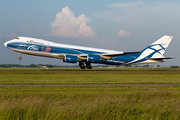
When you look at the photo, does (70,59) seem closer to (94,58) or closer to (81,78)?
(94,58)

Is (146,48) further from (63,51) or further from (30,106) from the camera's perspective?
(30,106)

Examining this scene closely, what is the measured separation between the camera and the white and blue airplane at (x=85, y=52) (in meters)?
47.4

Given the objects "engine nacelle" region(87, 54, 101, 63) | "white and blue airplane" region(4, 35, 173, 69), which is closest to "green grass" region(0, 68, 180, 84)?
"white and blue airplane" region(4, 35, 173, 69)

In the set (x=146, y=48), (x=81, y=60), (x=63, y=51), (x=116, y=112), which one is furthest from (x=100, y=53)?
→ (x=116, y=112)

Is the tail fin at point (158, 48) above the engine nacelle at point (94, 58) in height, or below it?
above

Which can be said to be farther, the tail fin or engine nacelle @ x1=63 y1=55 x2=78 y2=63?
the tail fin

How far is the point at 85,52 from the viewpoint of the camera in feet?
171

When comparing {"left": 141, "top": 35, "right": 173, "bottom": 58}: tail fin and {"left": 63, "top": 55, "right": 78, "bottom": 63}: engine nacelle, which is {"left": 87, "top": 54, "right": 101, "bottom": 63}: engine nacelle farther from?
{"left": 141, "top": 35, "right": 173, "bottom": 58}: tail fin

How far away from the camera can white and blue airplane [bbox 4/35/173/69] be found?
47.4 metres

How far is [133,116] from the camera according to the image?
29.2 feet


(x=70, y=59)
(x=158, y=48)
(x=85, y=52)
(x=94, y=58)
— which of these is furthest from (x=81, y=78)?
(x=158, y=48)

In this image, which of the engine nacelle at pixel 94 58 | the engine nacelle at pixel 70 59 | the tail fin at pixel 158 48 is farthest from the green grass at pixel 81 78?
the tail fin at pixel 158 48

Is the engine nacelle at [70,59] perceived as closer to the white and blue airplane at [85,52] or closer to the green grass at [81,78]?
the white and blue airplane at [85,52]

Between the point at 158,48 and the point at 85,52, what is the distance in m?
20.5
